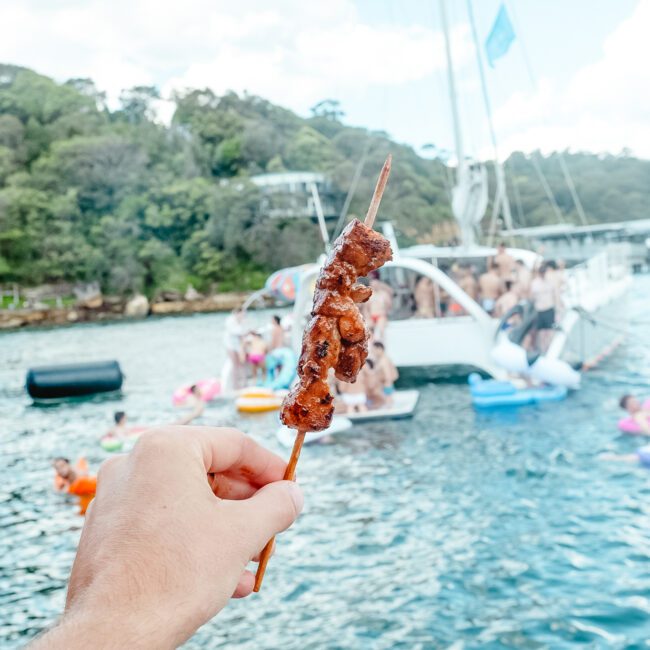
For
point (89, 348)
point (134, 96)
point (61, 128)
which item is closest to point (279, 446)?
point (89, 348)

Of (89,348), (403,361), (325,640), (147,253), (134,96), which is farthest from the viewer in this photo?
(134,96)

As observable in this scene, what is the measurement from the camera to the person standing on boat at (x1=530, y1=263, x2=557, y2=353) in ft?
45.9

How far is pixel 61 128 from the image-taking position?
2625 inches

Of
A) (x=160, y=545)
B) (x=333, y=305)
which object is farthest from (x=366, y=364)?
(x=160, y=545)

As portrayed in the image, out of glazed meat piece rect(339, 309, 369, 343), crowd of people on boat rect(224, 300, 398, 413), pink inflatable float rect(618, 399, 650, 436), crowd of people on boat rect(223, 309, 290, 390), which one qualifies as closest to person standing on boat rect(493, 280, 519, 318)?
crowd of people on boat rect(224, 300, 398, 413)

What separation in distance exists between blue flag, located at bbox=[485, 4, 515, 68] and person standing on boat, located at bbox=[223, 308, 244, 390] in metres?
11.0

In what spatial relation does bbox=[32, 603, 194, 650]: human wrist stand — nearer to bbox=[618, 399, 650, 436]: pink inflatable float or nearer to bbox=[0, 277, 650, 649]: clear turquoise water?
bbox=[0, 277, 650, 649]: clear turquoise water

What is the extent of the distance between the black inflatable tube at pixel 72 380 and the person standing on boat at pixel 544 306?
10.8 meters

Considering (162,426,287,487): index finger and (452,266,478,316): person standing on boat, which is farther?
(452,266,478,316): person standing on boat

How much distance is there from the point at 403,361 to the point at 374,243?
43.8 ft

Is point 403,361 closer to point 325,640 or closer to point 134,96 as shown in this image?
point 325,640

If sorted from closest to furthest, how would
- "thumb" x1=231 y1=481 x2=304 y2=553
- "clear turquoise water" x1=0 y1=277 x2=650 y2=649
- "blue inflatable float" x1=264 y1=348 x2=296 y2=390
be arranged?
"thumb" x1=231 y1=481 x2=304 y2=553 → "clear turquoise water" x1=0 y1=277 x2=650 y2=649 → "blue inflatable float" x1=264 y1=348 x2=296 y2=390

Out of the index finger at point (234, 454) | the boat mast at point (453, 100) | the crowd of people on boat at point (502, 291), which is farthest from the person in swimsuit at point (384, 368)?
the index finger at point (234, 454)

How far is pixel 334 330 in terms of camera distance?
189cm
